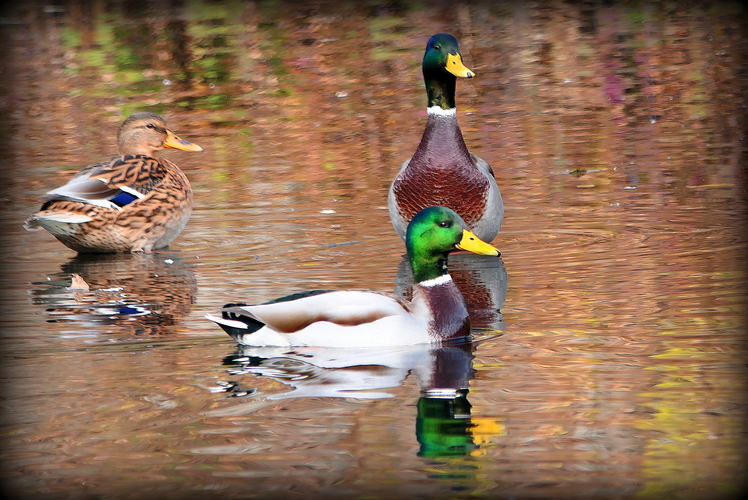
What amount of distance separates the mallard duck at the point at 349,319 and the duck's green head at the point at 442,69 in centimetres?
237

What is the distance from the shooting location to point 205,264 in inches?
316

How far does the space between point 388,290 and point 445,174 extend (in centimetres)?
122

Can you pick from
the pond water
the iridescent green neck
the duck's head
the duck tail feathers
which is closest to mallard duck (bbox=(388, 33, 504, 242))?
the pond water

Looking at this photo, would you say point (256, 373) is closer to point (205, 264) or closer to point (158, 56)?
point (205, 264)

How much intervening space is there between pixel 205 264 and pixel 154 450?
3210 mm

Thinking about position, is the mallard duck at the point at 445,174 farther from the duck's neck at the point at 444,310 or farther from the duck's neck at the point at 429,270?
the duck's neck at the point at 444,310

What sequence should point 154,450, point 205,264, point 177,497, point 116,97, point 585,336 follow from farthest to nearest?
point 116,97 < point 205,264 < point 585,336 < point 154,450 < point 177,497

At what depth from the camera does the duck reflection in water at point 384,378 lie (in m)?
5.00

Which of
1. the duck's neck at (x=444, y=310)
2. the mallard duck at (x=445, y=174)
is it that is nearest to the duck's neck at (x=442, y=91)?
the mallard duck at (x=445, y=174)


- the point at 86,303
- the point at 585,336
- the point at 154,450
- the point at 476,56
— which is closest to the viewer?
the point at 154,450

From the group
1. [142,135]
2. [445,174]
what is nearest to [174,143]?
[142,135]

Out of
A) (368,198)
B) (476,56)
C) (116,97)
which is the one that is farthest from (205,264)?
(476,56)

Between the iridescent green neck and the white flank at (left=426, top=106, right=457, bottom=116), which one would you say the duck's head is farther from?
the iridescent green neck

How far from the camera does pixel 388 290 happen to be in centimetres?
716
